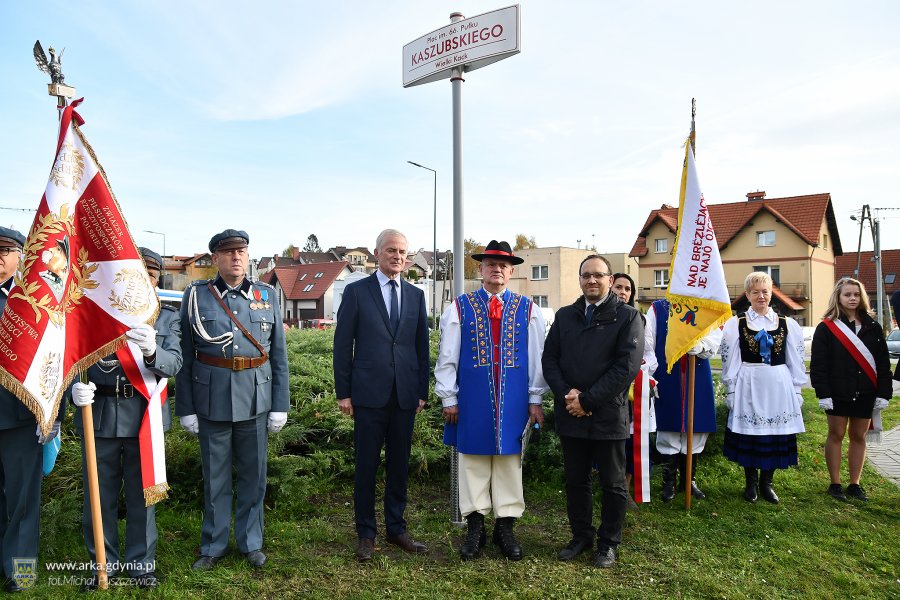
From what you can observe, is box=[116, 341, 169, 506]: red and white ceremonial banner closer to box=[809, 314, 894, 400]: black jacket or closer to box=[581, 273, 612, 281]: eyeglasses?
box=[581, 273, 612, 281]: eyeglasses

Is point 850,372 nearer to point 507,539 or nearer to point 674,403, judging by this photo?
point 674,403

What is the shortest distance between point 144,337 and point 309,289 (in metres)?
55.3

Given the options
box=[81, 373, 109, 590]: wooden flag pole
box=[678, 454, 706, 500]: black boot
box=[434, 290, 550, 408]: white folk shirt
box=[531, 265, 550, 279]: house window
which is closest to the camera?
box=[81, 373, 109, 590]: wooden flag pole

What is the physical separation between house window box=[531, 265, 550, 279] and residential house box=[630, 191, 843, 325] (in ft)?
26.0

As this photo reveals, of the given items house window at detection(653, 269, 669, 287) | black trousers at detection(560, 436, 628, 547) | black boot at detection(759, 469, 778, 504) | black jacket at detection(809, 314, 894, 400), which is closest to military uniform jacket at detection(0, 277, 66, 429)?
black trousers at detection(560, 436, 628, 547)

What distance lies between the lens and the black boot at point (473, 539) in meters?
4.21

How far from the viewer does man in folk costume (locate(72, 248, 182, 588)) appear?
365 centimetres

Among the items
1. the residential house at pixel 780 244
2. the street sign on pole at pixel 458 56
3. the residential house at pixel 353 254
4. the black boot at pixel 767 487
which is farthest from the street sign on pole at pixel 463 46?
the residential house at pixel 353 254

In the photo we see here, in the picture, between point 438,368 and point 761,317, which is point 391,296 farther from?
point 761,317

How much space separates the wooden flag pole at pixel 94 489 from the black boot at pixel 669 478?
14.3 feet

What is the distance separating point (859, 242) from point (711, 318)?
32.7m

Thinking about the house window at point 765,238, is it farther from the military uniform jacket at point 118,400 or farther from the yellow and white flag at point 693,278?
the military uniform jacket at point 118,400

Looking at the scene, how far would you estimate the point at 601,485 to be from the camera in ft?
14.2

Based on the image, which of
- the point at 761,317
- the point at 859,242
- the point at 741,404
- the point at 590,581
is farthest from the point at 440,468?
the point at 859,242
